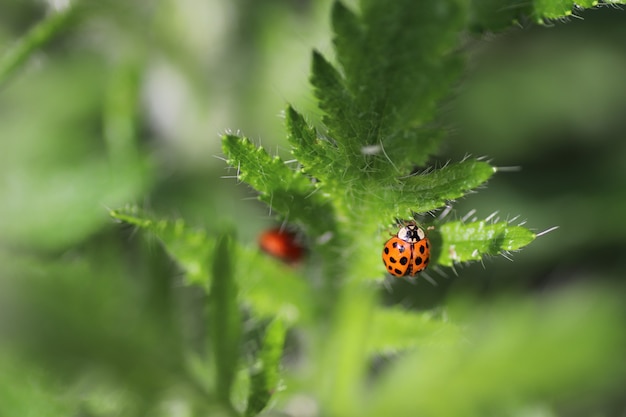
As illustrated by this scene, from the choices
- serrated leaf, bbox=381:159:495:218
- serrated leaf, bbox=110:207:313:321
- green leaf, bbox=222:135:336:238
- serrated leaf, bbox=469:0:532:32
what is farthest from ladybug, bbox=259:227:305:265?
serrated leaf, bbox=469:0:532:32

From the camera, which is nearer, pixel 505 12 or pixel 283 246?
pixel 505 12

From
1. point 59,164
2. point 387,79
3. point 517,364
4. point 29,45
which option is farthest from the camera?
point 59,164

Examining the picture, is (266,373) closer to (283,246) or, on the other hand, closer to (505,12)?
(283,246)

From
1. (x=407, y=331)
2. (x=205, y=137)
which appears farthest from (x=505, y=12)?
(x=205, y=137)

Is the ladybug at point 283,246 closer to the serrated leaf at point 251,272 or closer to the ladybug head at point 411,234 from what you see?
the serrated leaf at point 251,272

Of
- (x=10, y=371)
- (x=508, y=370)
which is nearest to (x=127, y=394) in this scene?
(x=10, y=371)

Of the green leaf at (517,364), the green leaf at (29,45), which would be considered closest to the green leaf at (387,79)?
the green leaf at (517,364)
